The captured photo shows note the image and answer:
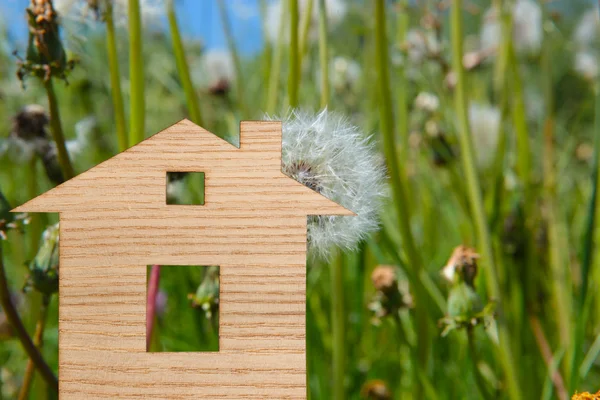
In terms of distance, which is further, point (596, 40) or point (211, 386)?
point (596, 40)

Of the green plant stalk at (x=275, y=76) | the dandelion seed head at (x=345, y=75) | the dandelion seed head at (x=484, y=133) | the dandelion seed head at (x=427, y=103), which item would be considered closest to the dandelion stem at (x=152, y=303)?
the green plant stalk at (x=275, y=76)

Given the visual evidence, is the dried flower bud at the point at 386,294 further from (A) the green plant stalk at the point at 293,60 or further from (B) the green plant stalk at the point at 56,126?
(B) the green plant stalk at the point at 56,126

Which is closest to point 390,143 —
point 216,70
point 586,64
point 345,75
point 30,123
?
point 30,123

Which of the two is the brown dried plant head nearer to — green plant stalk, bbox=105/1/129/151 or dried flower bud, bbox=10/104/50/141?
green plant stalk, bbox=105/1/129/151

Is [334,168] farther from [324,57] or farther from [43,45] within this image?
[43,45]

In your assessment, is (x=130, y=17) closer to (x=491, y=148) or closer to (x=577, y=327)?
(x=577, y=327)

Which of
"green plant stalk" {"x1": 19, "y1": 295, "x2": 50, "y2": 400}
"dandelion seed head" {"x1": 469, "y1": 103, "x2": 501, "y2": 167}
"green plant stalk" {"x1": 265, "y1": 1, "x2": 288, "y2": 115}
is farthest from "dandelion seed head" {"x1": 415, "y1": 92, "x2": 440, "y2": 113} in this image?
"green plant stalk" {"x1": 19, "y1": 295, "x2": 50, "y2": 400}

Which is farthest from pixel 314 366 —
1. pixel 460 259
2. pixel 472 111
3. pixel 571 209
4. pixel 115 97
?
pixel 571 209
